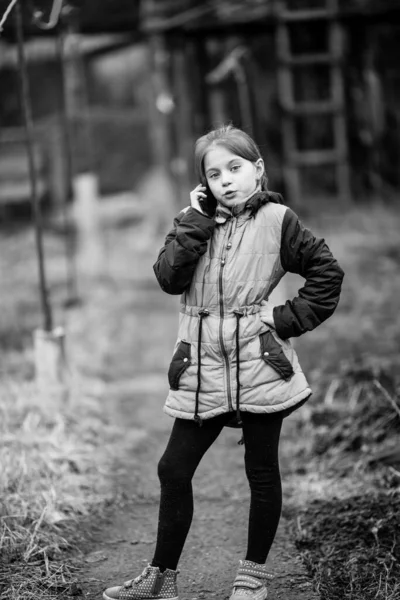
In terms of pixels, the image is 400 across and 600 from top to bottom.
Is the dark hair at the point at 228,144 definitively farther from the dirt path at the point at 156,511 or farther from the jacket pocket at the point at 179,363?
the dirt path at the point at 156,511

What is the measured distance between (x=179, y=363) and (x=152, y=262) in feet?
23.1

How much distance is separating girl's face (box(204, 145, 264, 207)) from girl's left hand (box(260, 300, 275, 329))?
337mm

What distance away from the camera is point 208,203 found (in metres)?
2.90

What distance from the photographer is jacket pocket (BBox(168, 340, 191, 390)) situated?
2.78 m

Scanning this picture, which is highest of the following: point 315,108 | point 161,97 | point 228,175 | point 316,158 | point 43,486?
point 161,97

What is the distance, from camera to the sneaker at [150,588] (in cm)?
275

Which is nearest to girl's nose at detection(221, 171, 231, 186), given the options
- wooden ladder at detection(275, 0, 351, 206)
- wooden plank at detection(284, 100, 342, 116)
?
wooden ladder at detection(275, 0, 351, 206)

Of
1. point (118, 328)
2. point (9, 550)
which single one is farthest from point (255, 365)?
point (118, 328)

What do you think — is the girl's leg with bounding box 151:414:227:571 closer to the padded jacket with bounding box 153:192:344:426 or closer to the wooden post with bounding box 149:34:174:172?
the padded jacket with bounding box 153:192:344:426

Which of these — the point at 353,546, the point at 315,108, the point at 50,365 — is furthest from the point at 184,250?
the point at 315,108

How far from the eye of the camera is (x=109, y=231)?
11906 millimetres

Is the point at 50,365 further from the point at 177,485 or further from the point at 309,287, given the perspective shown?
the point at 309,287

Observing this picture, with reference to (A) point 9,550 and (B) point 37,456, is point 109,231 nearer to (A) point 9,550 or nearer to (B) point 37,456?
(B) point 37,456

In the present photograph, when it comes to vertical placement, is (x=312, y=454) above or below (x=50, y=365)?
below
